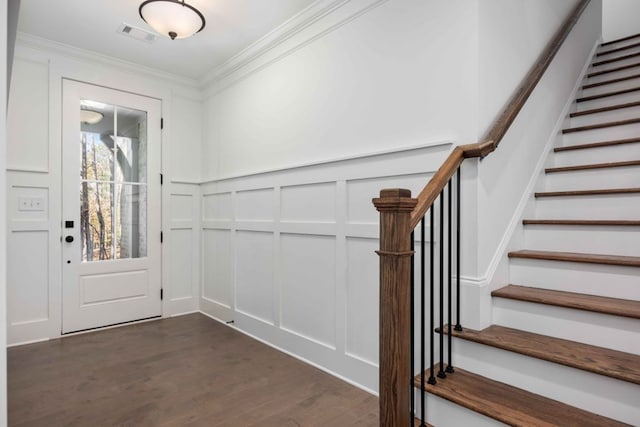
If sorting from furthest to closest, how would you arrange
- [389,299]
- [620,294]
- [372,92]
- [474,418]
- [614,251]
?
[372,92]
[614,251]
[620,294]
[474,418]
[389,299]

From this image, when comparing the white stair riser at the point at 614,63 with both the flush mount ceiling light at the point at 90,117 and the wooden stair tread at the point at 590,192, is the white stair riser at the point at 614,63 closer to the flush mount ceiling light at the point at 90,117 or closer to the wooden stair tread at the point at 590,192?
the wooden stair tread at the point at 590,192

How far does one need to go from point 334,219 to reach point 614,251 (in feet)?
5.27

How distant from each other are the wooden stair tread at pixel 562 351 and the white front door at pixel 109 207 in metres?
3.22

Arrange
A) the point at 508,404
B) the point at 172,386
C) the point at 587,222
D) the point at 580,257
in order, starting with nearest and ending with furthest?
1. the point at 508,404
2. the point at 580,257
3. the point at 587,222
4. the point at 172,386

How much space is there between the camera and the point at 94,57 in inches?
137

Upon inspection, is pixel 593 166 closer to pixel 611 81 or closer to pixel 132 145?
pixel 611 81

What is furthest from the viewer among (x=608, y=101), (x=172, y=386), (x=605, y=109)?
(x=608, y=101)

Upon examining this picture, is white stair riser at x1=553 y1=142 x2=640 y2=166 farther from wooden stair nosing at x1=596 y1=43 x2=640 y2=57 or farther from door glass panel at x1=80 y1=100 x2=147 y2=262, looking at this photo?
door glass panel at x1=80 y1=100 x2=147 y2=262

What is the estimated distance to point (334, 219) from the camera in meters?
2.55

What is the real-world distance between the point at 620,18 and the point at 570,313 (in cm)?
475

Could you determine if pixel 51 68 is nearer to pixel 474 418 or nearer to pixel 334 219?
pixel 334 219

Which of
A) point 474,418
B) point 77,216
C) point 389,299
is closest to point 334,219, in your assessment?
point 389,299

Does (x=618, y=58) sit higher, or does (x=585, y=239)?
(x=618, y=58)

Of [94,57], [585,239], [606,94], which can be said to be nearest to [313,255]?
[585,239]
